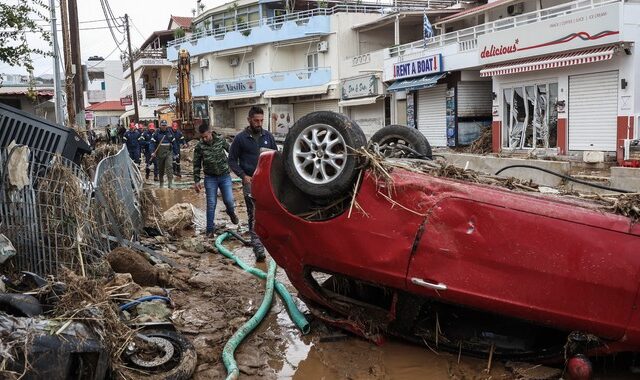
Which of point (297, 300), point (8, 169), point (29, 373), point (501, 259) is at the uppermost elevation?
point (8, 169)

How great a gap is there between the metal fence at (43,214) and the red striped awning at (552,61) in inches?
610

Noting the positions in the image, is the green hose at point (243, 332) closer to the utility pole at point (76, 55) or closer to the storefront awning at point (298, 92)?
the utility pole at point (76, 55)

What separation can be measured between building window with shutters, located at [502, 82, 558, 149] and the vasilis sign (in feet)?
14.1


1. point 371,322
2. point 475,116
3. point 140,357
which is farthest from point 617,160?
point 140,357

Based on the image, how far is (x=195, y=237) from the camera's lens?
8.24m

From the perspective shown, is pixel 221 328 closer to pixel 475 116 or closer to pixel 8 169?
pixel 8 169

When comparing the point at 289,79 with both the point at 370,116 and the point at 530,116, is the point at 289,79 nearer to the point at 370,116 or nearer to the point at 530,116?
the point at 370,116

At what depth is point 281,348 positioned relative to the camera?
14.4 feet

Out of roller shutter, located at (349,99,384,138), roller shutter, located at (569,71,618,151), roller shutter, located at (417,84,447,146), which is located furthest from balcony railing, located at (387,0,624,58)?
roller shutter, located at (349,99,384,138)

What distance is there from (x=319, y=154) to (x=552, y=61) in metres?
16.0

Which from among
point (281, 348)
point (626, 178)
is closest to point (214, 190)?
point (281, 348)

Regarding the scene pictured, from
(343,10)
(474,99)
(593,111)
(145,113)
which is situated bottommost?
(593,111)

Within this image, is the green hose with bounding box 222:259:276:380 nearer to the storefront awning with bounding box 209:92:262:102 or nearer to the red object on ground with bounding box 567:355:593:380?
the red object on ground with bounding box 567:355:593:380

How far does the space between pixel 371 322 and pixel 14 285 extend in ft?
8.54
